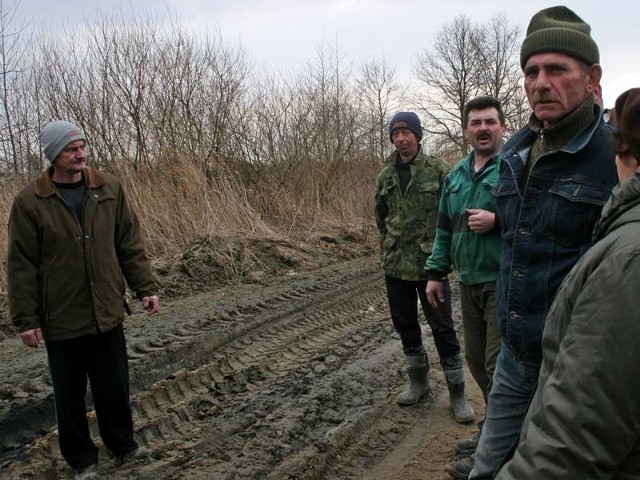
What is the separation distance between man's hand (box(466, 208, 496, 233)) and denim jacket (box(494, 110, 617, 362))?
32.1 inches

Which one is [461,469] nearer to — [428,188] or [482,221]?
[482,221]

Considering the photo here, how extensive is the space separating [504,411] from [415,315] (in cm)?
205

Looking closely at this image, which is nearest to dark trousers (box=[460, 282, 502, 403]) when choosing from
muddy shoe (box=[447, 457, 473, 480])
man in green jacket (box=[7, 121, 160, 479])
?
muddy shoe (box=[447, 457, 473, 480])

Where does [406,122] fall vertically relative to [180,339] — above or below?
above

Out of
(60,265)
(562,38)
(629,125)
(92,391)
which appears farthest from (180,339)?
(629,125)

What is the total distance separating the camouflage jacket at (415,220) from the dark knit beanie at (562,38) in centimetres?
197

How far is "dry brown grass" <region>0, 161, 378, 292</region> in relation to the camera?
9.18 metres

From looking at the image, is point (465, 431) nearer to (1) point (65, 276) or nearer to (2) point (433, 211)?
(2) point (433, 211)

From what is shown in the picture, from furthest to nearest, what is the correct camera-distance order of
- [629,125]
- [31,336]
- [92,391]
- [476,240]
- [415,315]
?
[415,315] → [92,391] → [31,336] → [476,240] → [629,125]

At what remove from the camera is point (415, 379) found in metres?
4.43

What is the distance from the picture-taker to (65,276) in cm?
342

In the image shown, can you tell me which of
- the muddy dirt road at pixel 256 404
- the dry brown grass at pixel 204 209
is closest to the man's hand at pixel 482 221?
the muddy dirt road at pixel 256 404

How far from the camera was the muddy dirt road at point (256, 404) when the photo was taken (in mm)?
3547

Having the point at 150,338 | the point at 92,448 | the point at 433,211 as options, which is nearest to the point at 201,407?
the point at 92,448
